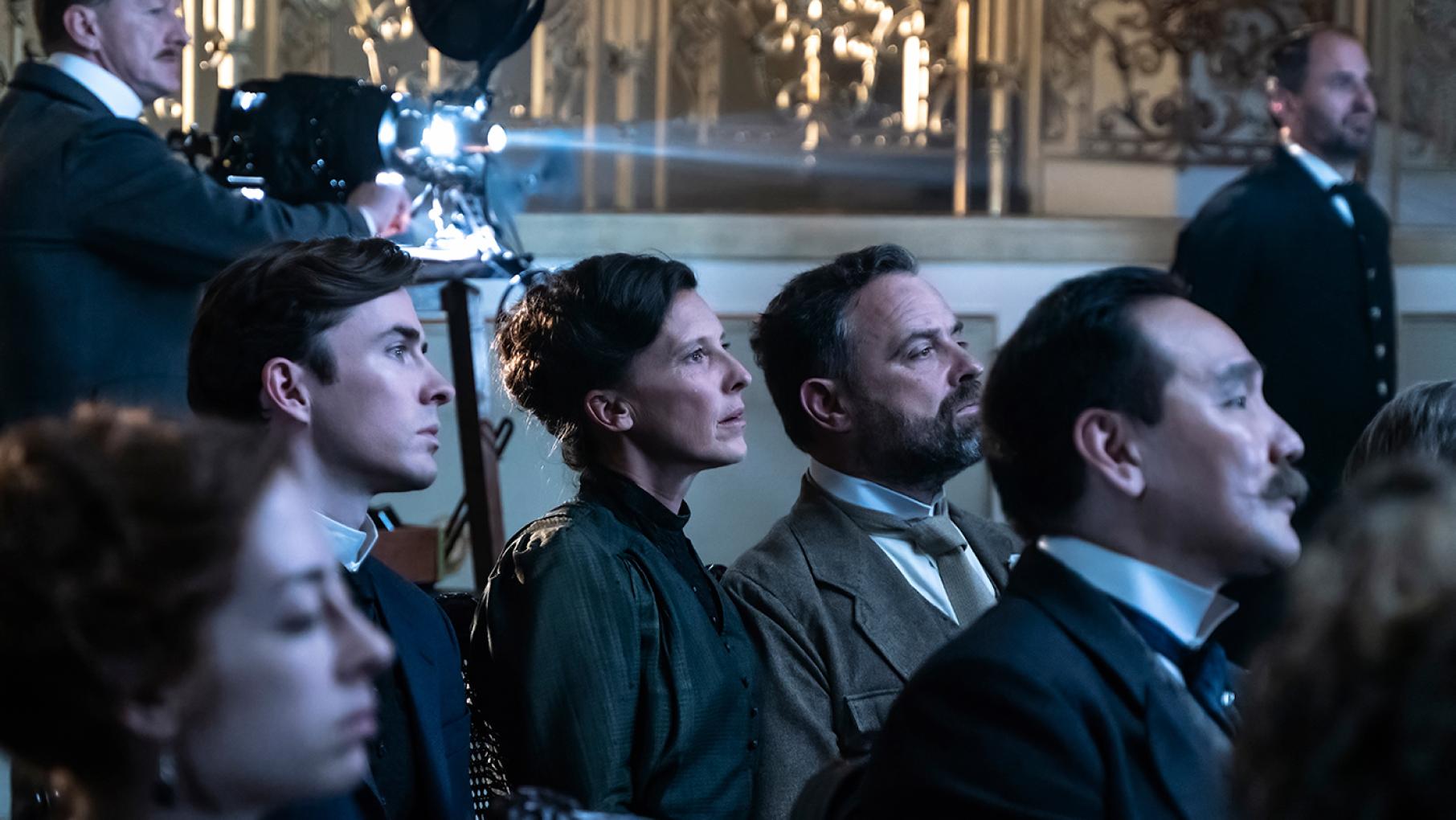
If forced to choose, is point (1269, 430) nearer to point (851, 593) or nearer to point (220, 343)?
point (851, 593)

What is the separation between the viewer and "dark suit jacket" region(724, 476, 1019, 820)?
203 centimetres

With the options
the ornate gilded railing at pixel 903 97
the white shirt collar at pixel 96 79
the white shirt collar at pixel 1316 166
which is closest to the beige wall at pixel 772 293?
the ornate gilded railing at pixel 903 97

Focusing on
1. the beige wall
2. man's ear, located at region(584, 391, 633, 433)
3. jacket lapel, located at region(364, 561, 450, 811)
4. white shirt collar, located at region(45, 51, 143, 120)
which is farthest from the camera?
the beige wall

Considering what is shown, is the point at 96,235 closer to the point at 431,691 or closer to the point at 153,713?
the point at 431,691

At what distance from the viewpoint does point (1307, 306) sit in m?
3.51

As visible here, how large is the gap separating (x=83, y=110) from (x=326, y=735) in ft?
5.87

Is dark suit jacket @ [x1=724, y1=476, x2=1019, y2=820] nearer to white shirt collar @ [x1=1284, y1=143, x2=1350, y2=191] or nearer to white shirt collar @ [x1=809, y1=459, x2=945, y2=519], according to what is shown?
white shirt collar @ [x1=809, y1=459, x2=945, y2=519]

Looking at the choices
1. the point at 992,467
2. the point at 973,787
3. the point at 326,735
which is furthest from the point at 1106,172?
the point at 326,735

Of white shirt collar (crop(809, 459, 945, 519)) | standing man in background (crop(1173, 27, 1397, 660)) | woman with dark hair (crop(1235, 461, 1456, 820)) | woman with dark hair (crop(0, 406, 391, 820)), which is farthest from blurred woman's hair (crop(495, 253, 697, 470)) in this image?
standing man in background (crop(1173, 27, 1397, 660))

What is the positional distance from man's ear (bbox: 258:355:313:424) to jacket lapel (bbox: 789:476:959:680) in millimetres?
687

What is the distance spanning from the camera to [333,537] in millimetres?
1797

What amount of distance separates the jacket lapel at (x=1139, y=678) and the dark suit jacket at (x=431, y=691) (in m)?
0.65

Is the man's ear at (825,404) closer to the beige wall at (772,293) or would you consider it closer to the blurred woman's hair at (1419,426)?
the blurred woman's hair at (1419,426)

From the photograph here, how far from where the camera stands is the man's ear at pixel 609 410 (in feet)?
7.18
